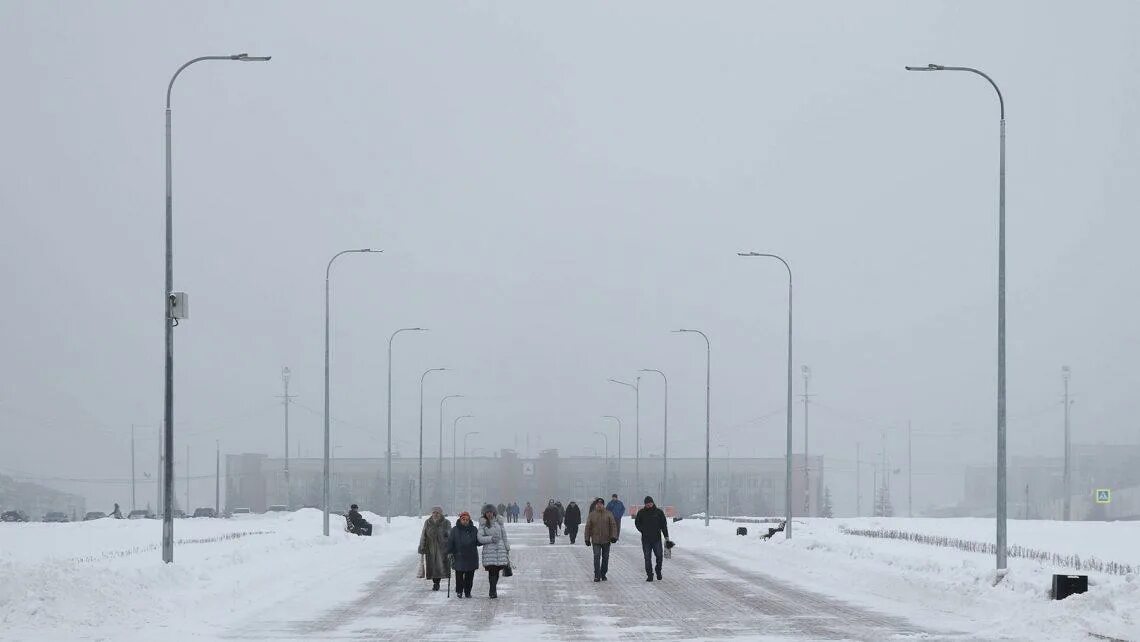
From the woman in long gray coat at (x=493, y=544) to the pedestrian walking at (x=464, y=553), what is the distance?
0.18 metres

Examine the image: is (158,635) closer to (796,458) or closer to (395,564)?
(395,564)

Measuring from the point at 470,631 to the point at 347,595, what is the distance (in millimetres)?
7382

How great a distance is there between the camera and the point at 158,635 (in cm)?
1944

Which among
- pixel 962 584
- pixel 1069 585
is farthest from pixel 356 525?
pixel 1069 585

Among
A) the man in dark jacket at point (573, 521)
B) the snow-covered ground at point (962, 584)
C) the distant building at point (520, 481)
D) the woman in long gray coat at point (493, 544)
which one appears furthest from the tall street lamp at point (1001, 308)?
the distant building at point (520, 481)

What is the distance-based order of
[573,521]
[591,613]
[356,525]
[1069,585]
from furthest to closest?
1. [356,525]
2. [573,521]
3. [591,613]
4. [1069,585]

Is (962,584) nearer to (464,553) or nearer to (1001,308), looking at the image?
(1001,308)

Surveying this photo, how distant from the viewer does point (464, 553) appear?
26719 mm

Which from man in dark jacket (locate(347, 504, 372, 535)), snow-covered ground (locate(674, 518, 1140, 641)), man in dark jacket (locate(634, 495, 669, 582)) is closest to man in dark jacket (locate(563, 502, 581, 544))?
snow-covered ground (locate(674, 518, 1140, 641))

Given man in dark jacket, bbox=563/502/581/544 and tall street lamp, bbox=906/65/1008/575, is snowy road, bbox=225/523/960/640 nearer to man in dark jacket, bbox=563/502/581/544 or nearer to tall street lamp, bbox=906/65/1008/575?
tall street lamp, bbox=906/65/1008/575

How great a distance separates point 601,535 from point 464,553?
15.8 ft

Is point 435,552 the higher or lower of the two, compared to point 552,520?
higher

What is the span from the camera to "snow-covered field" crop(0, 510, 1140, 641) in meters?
19.8

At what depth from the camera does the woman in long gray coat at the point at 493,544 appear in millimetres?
26469
